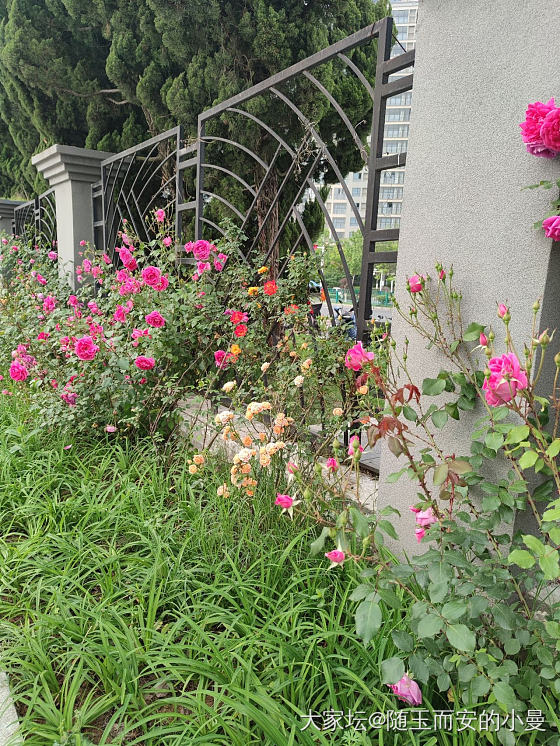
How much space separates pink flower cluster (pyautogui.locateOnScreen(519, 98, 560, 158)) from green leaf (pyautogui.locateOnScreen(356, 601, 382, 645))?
3.65 ft

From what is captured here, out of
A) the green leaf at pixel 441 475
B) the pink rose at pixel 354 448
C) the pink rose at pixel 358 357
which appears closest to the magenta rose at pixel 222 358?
the pink rose at pixel 354 448

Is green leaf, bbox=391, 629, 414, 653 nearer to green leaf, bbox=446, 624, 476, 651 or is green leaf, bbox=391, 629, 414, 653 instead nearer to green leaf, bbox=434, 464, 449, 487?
green leaf, bbox=446, 624, 476, 651

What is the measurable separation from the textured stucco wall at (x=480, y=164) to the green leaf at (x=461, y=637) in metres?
0.64

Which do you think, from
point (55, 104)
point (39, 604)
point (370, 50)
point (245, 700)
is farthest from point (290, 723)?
point (55, 104)

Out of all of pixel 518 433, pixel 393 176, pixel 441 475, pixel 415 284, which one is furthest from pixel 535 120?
pixel 393 176

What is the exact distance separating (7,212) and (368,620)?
9643 mm

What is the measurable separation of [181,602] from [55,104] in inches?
301

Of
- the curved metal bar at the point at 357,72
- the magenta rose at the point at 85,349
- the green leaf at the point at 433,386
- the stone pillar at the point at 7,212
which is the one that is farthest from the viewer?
the stone pillar at the point at 7,212

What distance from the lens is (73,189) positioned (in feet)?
18.0

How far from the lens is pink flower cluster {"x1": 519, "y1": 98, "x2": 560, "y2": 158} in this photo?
1197mm

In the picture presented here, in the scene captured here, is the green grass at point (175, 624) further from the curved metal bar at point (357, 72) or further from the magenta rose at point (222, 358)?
the curved metal bar at point (357, 72)

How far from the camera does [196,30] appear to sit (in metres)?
5.60

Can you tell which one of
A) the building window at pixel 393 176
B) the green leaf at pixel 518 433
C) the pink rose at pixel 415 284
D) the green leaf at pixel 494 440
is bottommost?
the green leaf at pixel 494 440

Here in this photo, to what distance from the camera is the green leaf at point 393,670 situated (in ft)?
3.53
